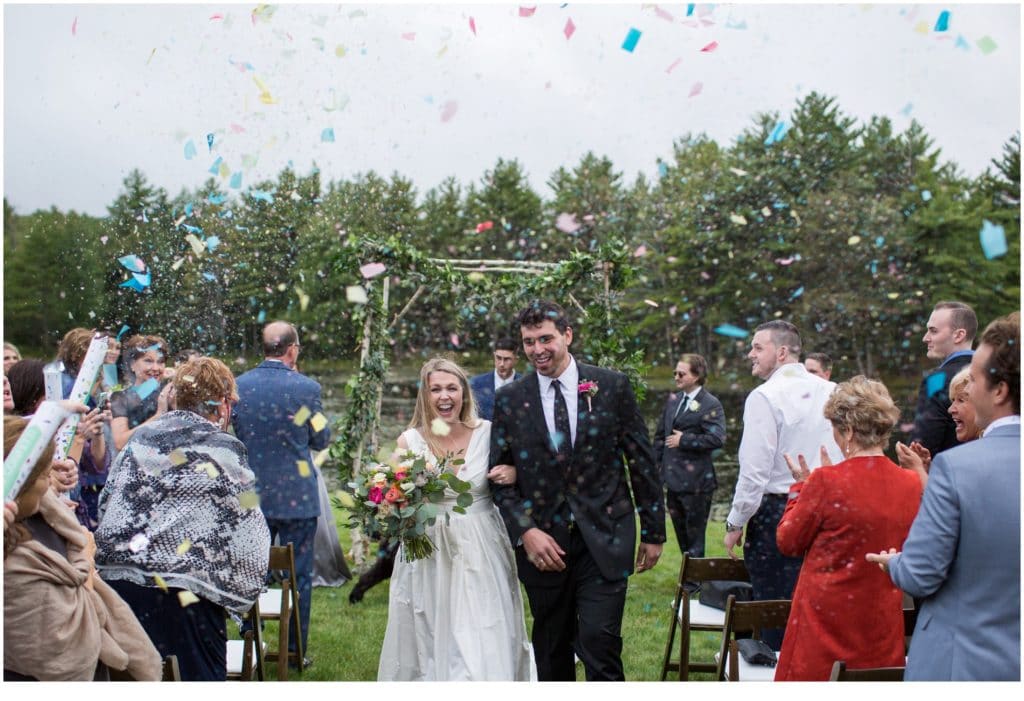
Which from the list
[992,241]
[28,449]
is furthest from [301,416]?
[992,241]

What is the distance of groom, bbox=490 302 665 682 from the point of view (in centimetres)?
359

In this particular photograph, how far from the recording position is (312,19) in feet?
17.8

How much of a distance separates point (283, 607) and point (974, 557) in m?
2.95

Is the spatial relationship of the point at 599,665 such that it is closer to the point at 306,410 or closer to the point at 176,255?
the point at 306,410

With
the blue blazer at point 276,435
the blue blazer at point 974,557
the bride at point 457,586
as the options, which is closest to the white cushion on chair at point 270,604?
the blue blazer at point 276,435

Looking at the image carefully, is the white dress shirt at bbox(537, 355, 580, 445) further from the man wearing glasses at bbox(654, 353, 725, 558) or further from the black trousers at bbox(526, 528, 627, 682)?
the man wearing glasses at bbox(654, 353, 725, 558)

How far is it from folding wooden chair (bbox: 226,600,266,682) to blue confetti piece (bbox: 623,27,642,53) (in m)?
3.15

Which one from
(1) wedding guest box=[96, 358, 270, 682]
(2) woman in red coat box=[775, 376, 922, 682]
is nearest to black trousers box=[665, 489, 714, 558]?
(2) woman in red coat box=[775, 376, 922, 682]

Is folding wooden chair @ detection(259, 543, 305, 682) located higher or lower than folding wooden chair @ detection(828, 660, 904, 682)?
lower

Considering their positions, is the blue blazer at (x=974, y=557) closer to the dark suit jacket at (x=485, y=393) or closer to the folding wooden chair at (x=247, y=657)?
the folding wooden chair at (x=247, y=657)

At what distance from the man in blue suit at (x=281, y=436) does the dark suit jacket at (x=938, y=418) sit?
3.12m

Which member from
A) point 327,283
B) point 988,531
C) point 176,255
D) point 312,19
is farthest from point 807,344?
point 988,531

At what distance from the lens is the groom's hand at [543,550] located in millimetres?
3578

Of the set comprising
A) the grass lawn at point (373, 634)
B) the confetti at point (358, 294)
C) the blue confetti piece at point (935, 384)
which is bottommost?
the grass lawn at point (373, 634)
